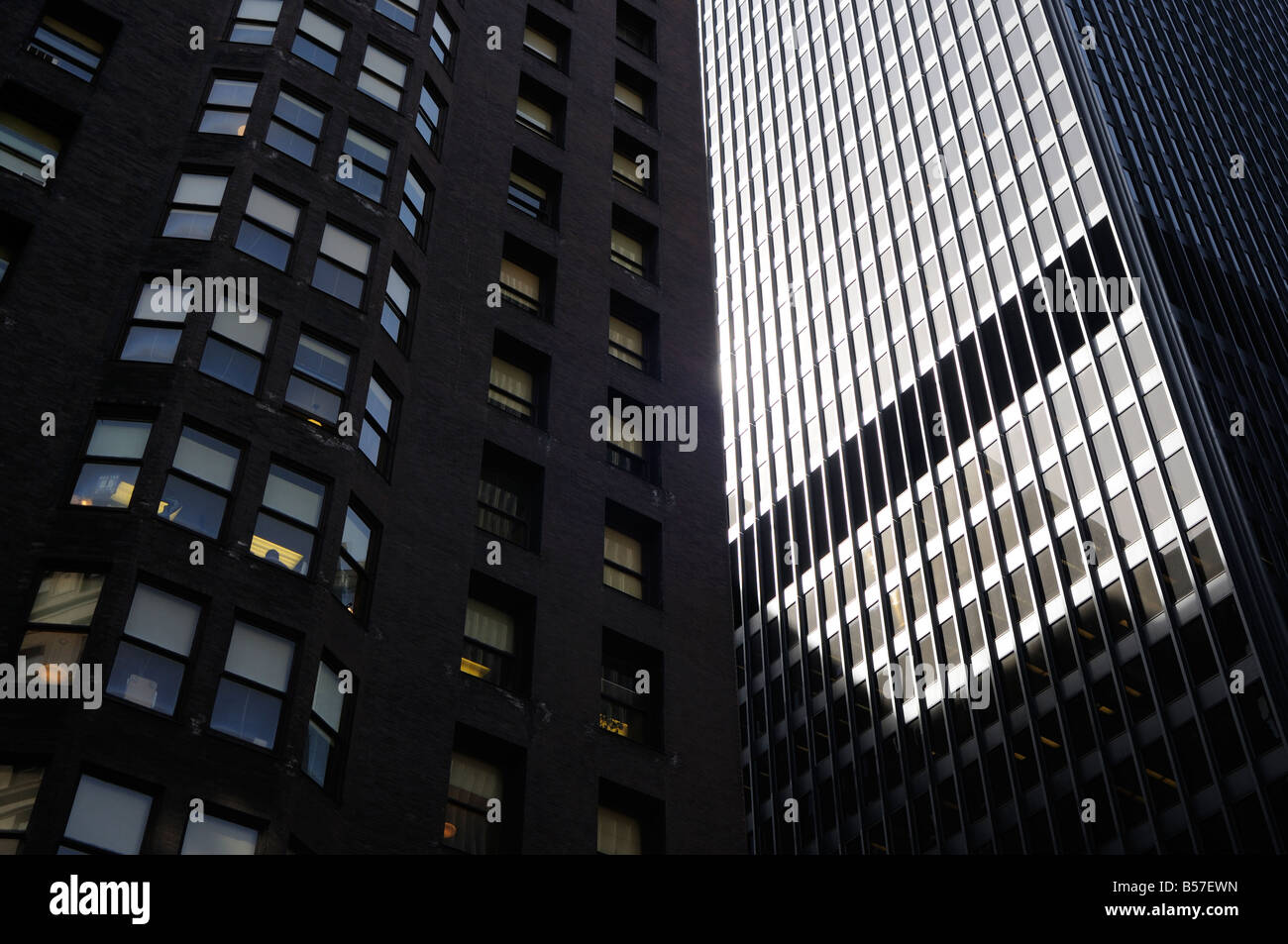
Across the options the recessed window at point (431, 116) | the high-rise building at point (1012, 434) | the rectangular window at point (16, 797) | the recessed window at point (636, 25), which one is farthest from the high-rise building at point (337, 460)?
the high-rise building at point (1012, 434)

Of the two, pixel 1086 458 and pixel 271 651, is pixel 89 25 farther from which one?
pixel 1086 458

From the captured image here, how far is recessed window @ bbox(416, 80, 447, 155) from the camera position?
2955 cm

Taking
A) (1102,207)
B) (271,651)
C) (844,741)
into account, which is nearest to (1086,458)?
(1102,207)

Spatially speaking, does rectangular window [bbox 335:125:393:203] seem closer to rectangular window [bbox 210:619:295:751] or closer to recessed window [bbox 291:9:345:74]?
recessed window [bbox 291:9:345:74]

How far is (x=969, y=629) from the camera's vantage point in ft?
217

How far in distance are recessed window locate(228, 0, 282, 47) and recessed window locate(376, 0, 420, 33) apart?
2.78 m

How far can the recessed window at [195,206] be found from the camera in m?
23.5

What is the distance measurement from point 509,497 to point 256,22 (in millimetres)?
11715

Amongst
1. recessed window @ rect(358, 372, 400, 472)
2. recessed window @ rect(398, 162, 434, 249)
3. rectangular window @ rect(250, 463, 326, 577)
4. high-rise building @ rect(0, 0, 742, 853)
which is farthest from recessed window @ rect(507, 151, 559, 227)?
rectangular window @ rect(250, 463, 326, 577)

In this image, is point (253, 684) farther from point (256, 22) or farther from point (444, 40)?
point (444, 40)

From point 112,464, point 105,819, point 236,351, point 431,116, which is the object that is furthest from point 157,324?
point 431,116

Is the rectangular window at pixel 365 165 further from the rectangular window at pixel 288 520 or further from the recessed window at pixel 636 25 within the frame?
the recessed window at pixel 636 25

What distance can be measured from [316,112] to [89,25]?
4.71 meters
